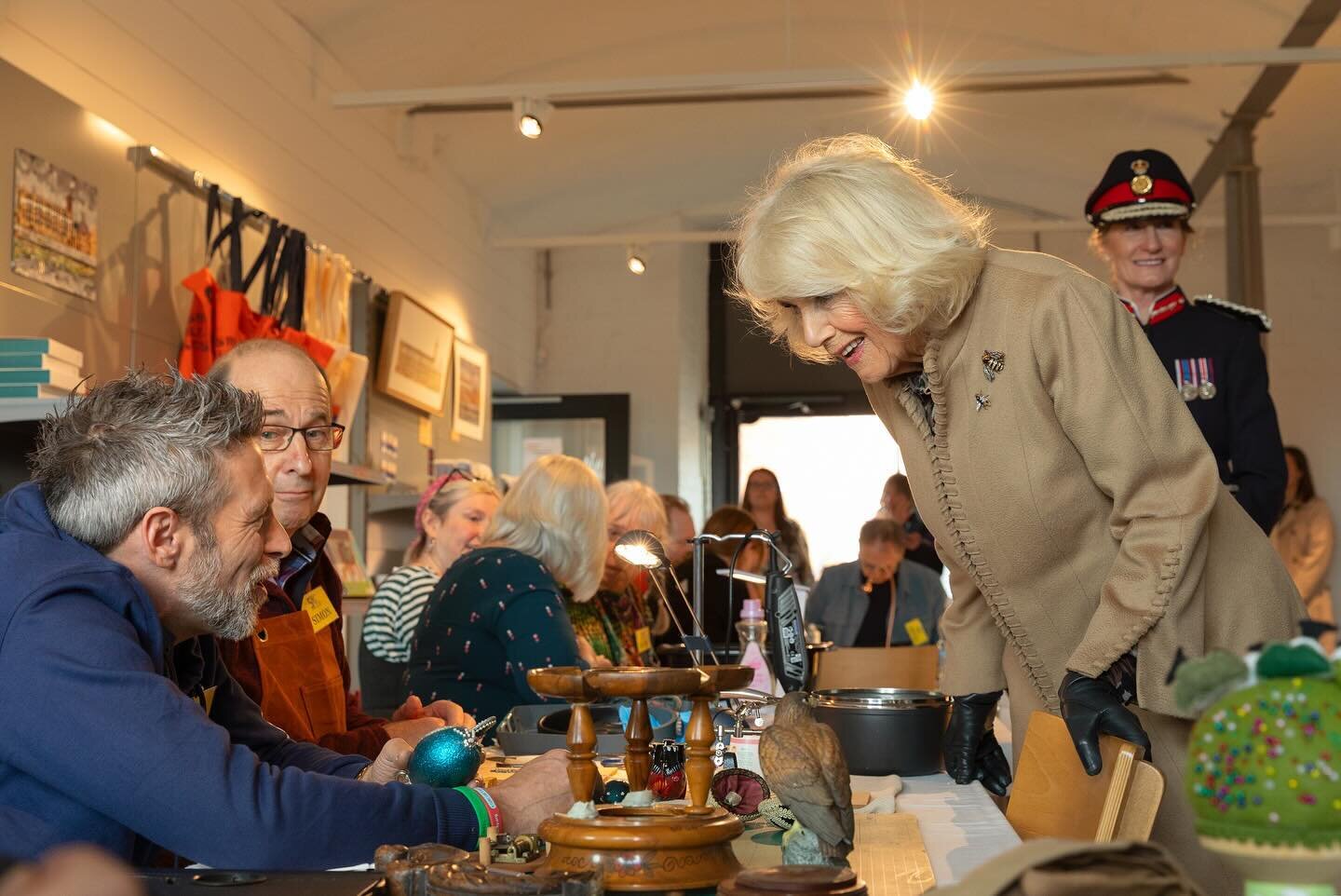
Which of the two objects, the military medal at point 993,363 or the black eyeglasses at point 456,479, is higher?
the black eyeglasses at point 456,479

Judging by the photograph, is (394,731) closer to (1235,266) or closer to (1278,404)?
(1235,266)

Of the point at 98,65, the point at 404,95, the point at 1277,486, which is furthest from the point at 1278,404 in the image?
the point at 98,65

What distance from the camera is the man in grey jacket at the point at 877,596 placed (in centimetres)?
587

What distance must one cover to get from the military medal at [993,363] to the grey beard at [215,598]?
3.12ft

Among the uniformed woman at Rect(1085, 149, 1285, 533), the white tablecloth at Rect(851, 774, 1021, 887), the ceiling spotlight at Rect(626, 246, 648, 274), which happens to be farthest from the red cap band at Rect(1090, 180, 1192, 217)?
the ceiling spotlight at Rect(626, 246, 648, 274)

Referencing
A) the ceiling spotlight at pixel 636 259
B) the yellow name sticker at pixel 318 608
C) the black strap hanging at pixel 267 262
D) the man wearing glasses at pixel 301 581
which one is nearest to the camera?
Result: the man wearing glasses at pixel 301 581

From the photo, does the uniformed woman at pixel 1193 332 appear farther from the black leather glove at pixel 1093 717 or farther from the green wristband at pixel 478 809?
the green wristband at pixel 478 809

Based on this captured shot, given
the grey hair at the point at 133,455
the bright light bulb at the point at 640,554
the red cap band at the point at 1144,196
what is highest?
the red cap band at the point at 1144,196

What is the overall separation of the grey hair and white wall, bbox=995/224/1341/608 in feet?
28.2

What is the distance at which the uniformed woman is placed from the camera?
107 inches

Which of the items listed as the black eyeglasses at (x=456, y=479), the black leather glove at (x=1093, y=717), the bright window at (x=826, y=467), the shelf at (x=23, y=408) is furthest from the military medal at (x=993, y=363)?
the bright window at (x=826, y=467)

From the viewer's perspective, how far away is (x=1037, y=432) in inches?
70.9

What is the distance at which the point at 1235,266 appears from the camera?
6.54m

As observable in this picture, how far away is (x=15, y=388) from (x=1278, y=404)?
810 centimetres
